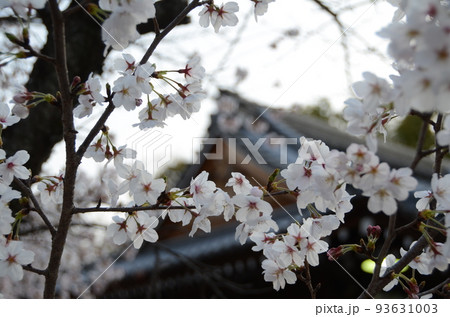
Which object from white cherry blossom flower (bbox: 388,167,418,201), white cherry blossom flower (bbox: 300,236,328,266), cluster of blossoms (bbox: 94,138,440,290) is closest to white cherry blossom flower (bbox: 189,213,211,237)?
cluster of blossoms (bbox: 94,138,440,290)

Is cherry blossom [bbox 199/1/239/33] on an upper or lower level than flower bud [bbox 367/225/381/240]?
upper

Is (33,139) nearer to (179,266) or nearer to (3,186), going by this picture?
(3,186)

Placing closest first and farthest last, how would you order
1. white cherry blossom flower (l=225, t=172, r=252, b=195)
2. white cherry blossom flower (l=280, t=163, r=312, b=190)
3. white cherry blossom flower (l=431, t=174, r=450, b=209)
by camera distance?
white cherry blossom flower (l=431, t=174, r=450, b=209) < white cherry blossom flower (l=280, t=163, r=312, b=190) < white cherry blossom flower (l=225, t=172, r=252, b=195)

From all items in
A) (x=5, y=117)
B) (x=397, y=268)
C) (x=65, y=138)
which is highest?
(x=5, y=117)

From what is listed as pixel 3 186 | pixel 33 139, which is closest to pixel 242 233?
pixel 3 186

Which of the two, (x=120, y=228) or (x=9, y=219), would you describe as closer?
(x=9, y=219)

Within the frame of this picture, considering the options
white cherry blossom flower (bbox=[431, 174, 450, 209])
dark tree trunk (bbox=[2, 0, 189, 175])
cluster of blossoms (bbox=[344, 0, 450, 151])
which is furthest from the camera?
dark tree trunk (bbox=[2, 0, 189, 175])

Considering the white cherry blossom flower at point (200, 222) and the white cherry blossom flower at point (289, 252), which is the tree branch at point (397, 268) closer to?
the white cherry blossom flower at point (289, 252)

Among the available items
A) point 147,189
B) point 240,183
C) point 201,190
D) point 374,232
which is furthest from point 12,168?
point 374,232

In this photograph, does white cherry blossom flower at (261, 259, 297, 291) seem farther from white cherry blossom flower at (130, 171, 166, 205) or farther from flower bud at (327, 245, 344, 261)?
white cherry blossom flower at (130, 171, 166, 205)

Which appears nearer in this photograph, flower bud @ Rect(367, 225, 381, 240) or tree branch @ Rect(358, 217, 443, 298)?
tree branch @ Rect(358, 217, 443, 298)

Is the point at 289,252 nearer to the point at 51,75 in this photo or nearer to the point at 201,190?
the point at 201,190

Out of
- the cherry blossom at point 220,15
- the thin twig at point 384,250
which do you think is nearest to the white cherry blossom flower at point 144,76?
the cherry blossom at point 220,15
